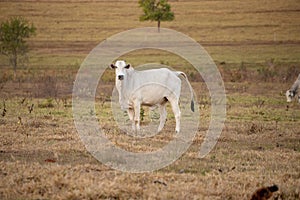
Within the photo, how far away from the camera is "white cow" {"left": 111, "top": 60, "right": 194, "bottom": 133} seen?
13.8 m

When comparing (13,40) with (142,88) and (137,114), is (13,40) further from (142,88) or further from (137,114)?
(137,114)

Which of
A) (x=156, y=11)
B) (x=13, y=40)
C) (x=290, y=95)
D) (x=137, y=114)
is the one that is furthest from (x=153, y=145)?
(x=156, y=11)

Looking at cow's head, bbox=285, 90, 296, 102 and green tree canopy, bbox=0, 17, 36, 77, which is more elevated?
green tree canopy, bbox=0, 17, 36, 77

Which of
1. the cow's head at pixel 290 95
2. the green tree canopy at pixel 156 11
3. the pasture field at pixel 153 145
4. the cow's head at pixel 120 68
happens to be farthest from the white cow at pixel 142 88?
the green tree canopy at pixel 156 11

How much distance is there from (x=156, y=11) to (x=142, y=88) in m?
58.9

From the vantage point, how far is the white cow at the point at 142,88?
13750 millimetres

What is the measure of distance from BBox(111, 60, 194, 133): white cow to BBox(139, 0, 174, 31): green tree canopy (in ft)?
190

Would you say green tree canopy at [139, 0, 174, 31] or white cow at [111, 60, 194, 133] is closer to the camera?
white cow at [111, 60, 194, 133]

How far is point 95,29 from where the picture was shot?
233ft

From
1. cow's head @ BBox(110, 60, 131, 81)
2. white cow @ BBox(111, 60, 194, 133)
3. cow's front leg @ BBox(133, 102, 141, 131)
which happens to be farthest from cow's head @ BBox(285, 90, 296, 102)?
cow's head @ BBox(110, 60, 131, 81)

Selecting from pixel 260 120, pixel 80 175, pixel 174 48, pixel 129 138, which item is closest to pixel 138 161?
pixel 80 175

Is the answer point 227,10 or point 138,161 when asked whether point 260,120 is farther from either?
point 227,10

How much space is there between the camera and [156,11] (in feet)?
236

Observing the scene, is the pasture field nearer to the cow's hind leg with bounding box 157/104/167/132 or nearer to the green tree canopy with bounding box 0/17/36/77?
the cow's hind leg with bounding box 157/104/167/132
